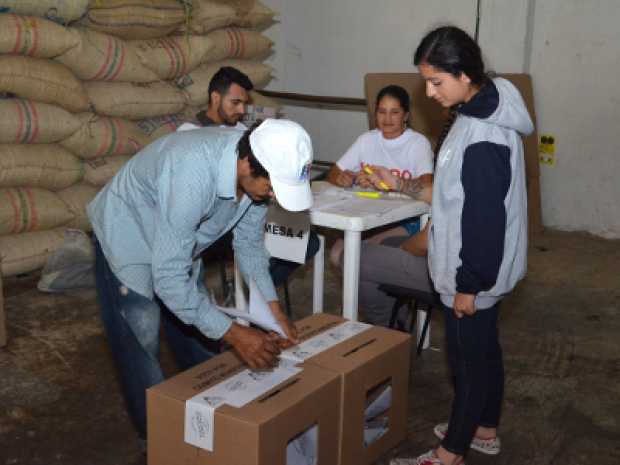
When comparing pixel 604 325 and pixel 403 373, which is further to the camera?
pixel 604 325

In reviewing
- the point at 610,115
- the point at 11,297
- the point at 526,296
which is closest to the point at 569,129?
the point at 610,115

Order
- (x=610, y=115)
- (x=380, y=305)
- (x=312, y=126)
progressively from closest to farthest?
(x=380, y=305) < (x=610, y=115) < (x=312, y=126)

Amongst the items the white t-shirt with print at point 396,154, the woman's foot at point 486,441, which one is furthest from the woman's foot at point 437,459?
the white t-shirt with print at point 396,154

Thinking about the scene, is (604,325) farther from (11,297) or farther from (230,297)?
(11,297)

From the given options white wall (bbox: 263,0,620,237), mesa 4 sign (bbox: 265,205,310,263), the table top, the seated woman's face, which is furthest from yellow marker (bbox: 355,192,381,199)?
white wall (bbox: 263,0,620,237)

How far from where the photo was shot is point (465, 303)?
2.06 metres

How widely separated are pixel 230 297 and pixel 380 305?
96 cm

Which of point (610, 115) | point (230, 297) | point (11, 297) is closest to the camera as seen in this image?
point (230, 297)

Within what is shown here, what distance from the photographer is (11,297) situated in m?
3.90

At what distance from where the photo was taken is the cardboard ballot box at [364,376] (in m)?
2.11

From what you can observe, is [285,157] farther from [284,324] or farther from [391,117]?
[391,117]

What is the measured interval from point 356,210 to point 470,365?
0.85 meters

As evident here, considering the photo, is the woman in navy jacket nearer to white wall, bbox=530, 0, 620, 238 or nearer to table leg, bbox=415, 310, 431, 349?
table leg, bbox=415, 310, 431, 349

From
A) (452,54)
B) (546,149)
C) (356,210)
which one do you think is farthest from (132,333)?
(546,149)
